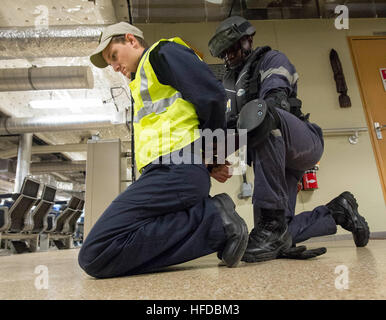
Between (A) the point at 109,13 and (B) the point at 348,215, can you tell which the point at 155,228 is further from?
(A) the point at 109,13

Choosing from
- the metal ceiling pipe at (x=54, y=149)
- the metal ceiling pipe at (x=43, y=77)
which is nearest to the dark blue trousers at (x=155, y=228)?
the metal ceiling pipe at (x=43, y=77)

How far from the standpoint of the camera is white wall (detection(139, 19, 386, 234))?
2.64 metres

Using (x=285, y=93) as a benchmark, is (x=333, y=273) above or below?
below

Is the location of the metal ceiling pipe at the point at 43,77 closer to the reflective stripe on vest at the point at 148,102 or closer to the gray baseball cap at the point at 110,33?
the gray baseball cap at the point at 110,33

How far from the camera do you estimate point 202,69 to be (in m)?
0.88

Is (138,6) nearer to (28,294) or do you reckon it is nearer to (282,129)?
(282,129)

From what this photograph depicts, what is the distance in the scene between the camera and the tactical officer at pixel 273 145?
38.2 inches

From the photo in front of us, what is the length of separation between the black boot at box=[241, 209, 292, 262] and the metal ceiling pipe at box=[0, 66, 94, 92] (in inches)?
155

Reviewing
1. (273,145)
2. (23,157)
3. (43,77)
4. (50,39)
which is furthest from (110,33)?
(23,157)

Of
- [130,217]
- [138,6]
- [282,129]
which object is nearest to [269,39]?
[138,6]

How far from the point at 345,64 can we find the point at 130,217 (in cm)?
307

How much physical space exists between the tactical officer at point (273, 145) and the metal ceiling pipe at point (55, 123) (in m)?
4.85

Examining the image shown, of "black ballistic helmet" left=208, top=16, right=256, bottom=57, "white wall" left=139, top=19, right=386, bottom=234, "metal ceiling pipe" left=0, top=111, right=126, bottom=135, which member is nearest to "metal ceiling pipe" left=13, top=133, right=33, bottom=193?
"metal ceiling pipe" left=0, top=111, right=126, bottom=135

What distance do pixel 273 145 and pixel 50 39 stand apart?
344 cm
